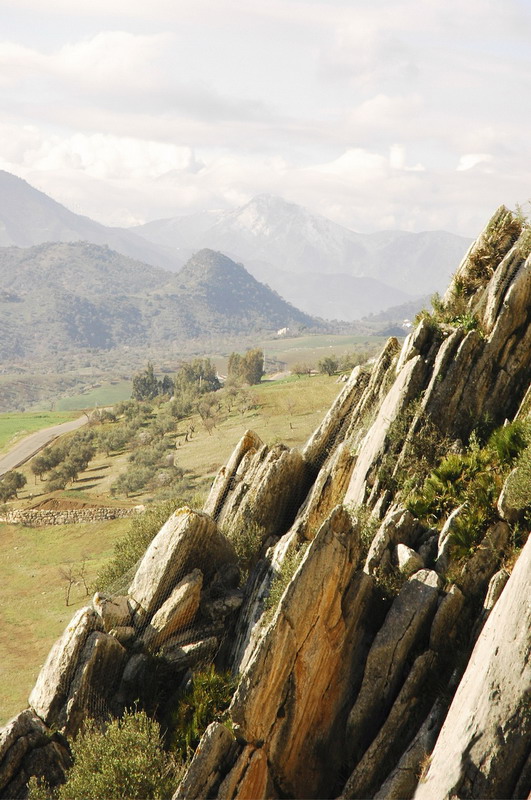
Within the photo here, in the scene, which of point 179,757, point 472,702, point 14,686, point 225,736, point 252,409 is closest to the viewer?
point 472,702

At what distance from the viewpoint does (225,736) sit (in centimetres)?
1408

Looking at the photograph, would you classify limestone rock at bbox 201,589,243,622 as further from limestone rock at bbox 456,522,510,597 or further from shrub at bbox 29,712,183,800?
limestone rock at bbox 456,522,510,597

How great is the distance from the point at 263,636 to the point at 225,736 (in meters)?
2.15

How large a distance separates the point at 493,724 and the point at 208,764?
5858mm

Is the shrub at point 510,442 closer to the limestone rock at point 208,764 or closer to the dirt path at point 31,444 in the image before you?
the limestone rock at point 208,764

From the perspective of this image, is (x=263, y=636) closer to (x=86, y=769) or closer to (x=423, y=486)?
(x=86, y=769)

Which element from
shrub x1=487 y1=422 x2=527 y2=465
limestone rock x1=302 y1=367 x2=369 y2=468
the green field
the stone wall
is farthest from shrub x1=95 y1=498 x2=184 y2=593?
the green field

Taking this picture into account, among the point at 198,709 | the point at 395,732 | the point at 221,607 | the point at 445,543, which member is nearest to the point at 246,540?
the point at 221,607

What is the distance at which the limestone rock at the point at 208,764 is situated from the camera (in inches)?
536

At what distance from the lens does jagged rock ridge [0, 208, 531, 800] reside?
1259cm

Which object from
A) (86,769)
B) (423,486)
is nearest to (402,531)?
(423,486)

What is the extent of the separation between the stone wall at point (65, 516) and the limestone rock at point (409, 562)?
4492 cm

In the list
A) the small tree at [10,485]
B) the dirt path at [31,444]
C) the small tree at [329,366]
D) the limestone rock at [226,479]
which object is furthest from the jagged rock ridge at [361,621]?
the small tree at [329,366]

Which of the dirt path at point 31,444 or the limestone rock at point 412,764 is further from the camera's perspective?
the dirt path at point 31,444
